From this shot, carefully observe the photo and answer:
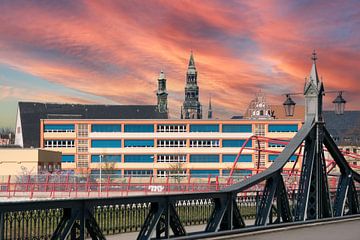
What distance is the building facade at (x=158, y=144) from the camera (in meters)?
107

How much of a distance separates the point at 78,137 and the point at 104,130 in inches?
175

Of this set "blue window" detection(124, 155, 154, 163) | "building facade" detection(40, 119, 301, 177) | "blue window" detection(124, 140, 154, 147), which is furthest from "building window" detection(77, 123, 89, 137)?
"blue window" detection(124, 155, 154, 163)

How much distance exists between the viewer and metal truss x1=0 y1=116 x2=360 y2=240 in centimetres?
1241

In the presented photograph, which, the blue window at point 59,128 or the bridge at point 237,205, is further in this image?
the blue window at point 59,128

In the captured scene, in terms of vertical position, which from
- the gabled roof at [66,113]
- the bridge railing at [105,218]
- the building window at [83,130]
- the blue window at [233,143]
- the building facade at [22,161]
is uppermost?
the gabled roof at [66,113]

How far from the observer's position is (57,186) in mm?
45656

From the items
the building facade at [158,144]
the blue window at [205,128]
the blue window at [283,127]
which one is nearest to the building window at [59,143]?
the building facade at [158,144]

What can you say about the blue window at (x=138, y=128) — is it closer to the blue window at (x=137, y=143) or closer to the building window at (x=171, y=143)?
the blue window at (x=137, y=143)

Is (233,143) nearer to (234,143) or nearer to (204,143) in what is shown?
(234,143)

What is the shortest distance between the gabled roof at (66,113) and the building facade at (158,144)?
56.6ft

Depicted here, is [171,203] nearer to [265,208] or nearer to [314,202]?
[265,208]

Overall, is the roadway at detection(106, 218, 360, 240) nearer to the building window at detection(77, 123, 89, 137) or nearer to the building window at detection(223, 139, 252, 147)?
the building window at detection(223, 139, 252, 147)

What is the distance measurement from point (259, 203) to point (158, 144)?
8946 cm

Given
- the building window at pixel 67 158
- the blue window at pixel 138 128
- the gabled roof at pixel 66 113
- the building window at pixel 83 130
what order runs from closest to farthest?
the blue window at pixel 138 128, the building window at pixel 83 130, the building window at pixel 67 158, the gabled roof at pixel 66 113
